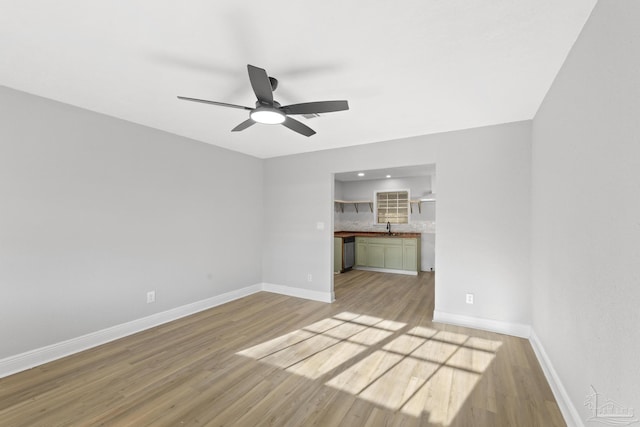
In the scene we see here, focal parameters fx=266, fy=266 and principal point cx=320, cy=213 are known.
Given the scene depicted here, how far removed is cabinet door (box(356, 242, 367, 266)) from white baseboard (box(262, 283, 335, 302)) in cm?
253

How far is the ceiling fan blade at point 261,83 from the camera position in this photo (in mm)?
1593

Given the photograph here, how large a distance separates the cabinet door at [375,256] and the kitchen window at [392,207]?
2.98ft

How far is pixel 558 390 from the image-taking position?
1910 mm

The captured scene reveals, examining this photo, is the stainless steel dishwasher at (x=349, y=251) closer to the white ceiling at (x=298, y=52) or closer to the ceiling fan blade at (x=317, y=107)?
the white ceiling at (x=298, y=52)

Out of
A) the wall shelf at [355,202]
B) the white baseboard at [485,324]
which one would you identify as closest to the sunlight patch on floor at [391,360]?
the white baseboard at [485,324]

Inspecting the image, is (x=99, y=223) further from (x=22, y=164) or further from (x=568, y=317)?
(x=568, y=317)

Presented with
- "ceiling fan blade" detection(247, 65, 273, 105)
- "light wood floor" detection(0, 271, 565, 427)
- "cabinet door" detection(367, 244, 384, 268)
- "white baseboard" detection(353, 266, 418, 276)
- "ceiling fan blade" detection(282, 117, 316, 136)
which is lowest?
"light wood floor" detection(0, 271, 565, 427)

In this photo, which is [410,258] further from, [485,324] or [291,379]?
[291,379]

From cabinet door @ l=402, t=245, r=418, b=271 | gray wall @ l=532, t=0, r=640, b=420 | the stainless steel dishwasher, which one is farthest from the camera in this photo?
the stainless steel dishwasher

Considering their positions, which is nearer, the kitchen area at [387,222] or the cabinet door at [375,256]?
the kitchen area at [387,222]

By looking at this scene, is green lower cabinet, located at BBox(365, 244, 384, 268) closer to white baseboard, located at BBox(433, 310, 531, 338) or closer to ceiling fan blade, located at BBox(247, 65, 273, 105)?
white baseboard, located at BBox(433, 310, 531, 338)

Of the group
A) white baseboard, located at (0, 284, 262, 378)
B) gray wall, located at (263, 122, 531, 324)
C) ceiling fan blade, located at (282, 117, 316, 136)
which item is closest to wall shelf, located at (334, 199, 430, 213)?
gray wall, located at (263, 122, 531, 324)

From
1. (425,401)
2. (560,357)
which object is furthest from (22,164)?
(560,357)

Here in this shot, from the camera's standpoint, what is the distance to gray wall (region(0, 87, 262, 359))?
2336mm
